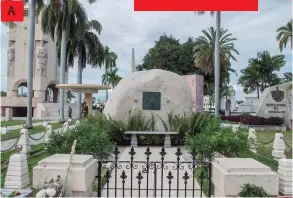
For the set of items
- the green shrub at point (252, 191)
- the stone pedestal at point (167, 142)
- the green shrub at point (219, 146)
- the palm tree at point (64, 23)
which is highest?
the palm tree at point (64, 23)

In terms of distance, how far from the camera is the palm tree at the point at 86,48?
3434 centimetres

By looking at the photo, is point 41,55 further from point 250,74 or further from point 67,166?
point 67,166

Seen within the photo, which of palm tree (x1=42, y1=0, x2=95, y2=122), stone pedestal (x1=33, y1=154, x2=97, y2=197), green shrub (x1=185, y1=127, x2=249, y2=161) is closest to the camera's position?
stone pedestal (x1=33, y1=154, x2=97, y2=197)

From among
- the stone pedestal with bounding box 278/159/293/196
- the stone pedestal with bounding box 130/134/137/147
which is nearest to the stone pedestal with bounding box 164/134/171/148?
the stone pedestal with bounding box 130/134/137/147

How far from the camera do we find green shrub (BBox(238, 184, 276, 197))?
4887mm

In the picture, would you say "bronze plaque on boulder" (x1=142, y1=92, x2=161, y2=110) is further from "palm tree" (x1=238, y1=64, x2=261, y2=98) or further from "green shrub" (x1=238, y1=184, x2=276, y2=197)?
"palm tree" (x1=238, y1=64, x2=261, y2=98)

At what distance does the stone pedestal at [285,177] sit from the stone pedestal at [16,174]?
5.26 meters

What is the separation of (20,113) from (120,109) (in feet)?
123

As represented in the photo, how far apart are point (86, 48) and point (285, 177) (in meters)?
31.0

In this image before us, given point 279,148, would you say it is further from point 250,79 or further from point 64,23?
point 250,79

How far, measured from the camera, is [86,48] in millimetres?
35312

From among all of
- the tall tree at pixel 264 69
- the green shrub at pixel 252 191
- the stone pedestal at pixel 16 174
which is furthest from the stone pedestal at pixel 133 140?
→ the tall tree at pixel 264 69

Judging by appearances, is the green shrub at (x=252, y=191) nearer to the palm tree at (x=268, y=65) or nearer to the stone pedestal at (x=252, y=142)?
the stone pedestal at (x=252, y=142)

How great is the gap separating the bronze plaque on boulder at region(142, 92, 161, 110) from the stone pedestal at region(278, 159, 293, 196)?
791 centimetres
